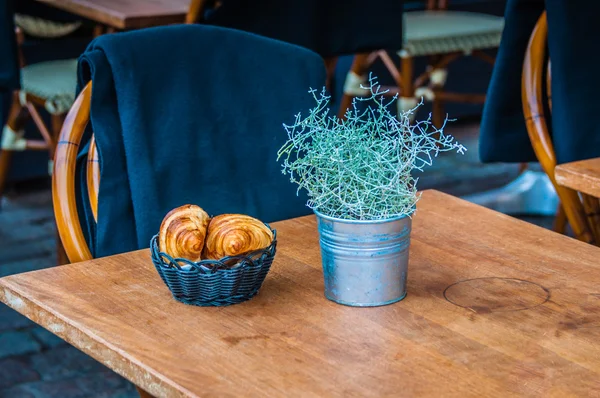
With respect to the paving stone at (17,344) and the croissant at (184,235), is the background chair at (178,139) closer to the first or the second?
the croissant at (184,235)

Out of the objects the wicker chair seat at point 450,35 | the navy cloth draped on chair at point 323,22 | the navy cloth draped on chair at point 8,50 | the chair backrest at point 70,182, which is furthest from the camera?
the wicker chair seat at point 450,35

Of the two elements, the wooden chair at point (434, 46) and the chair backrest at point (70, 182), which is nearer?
the chair backrest at point (70, 182)

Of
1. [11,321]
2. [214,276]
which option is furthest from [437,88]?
[214,276]

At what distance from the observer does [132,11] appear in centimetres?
283

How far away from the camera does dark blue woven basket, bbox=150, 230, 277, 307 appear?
1096mm

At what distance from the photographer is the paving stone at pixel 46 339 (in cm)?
272

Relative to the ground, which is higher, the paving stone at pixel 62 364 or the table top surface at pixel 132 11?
the table top surface at pixel 132 11

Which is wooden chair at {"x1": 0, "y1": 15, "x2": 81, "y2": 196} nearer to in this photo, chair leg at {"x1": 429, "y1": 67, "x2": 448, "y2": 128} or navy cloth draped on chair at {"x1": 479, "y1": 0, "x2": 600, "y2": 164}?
chair leg at {"x1": 429, "y1": 67, "x2": 448, "y2": 128}

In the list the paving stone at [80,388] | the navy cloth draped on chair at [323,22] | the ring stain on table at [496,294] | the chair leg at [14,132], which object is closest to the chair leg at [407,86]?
the navy cloth draped on chair at [323,22]

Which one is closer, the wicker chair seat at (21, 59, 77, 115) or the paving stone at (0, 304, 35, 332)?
the paving stone at (0, 304, 35, 332)

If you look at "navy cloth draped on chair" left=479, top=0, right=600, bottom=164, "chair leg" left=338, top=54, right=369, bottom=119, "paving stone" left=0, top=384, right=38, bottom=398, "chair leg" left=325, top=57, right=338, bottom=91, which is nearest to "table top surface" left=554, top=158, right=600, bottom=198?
"navy cloth draped on chair" left=479, top=0, right=600, bottom=164

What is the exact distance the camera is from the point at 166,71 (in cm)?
167

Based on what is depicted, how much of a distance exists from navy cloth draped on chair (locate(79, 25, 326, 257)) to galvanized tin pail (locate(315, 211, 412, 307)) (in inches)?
22.9

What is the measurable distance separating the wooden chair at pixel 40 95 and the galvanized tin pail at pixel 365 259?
2402mm
